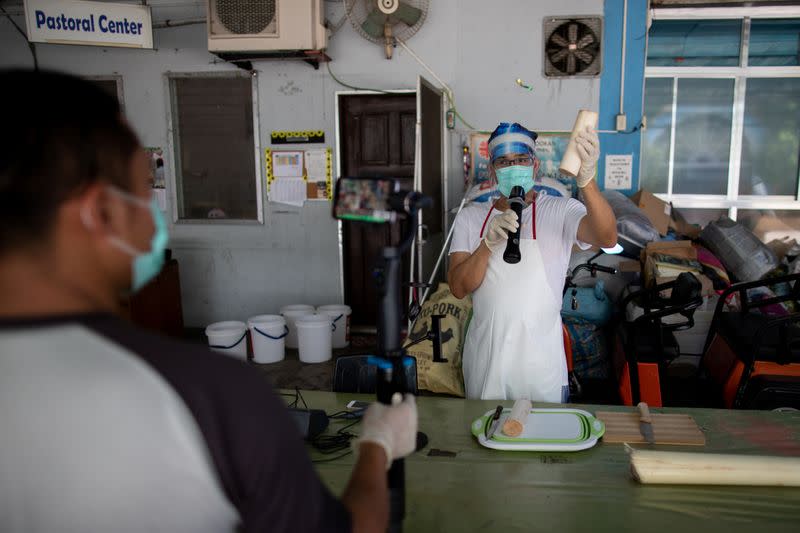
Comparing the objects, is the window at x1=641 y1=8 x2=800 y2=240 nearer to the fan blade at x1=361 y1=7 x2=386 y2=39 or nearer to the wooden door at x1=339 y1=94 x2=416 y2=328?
the wooden door at x1=339 y1=94 x2=416 y2=328

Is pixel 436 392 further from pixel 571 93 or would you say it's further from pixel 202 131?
pixel 202 131

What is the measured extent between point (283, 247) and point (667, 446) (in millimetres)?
4400

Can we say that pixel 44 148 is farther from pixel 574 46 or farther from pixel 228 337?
pixel 574 46

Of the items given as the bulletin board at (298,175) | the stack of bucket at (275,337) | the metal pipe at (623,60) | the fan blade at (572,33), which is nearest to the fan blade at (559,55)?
the fan blade at (572,33)

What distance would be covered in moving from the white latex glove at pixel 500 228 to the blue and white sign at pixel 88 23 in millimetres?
3868

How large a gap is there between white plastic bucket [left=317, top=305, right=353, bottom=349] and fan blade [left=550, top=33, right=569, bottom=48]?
9.71ft

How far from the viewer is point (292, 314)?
5156 mm

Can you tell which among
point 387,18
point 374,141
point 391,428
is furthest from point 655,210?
point 391,428

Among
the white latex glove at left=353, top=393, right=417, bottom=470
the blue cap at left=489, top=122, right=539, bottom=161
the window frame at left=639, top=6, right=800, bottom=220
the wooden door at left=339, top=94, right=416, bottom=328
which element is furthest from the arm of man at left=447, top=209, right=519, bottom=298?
the window frame at left=639, top=6, right=800, bottom=220

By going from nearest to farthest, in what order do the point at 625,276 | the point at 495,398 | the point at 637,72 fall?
the point at 495,398
the point at 625,276
the point at 637,72

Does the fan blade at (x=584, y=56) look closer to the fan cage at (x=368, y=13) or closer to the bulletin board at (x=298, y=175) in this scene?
the fan cage at (x=368, y=13)

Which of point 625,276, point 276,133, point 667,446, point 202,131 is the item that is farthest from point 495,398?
point 202,131

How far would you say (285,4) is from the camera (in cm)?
457

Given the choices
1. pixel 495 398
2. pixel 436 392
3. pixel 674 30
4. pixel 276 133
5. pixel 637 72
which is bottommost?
pixel 436 392
